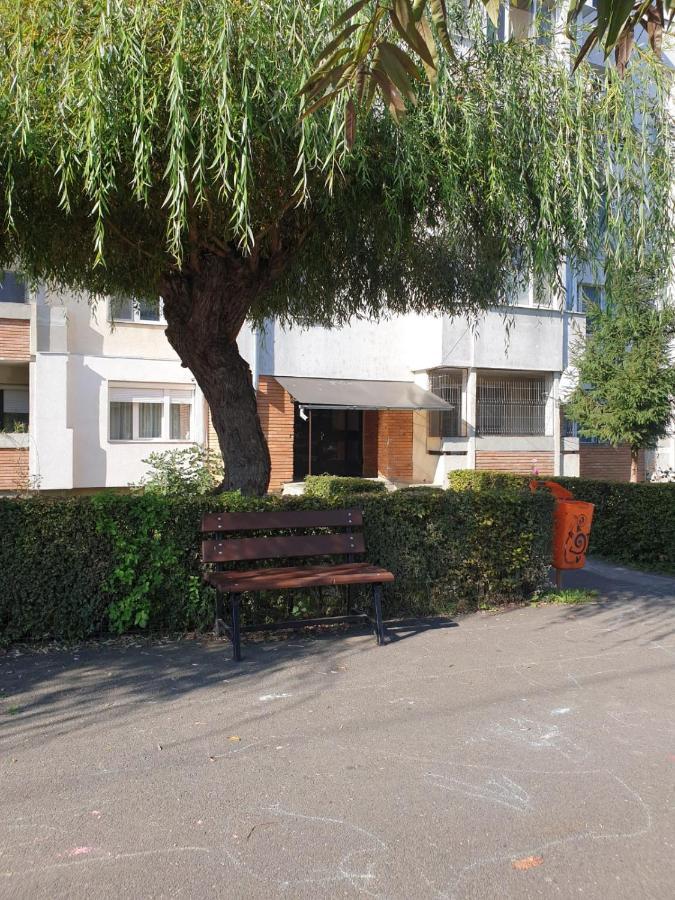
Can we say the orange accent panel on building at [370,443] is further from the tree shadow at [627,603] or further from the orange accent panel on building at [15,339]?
the tree shadow at [627,603]

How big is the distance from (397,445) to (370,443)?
1110 millimetres

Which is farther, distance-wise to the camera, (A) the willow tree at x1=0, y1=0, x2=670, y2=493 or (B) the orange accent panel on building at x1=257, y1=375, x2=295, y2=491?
(B) the orange accent panel on building at x1=257, y1=375, x2=295, y2=491

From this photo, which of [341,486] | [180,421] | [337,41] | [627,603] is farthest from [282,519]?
[180,421]

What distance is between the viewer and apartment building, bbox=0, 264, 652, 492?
1780 centimetres

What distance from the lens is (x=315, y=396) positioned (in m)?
19.2

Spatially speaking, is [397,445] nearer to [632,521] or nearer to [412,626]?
[632,521]

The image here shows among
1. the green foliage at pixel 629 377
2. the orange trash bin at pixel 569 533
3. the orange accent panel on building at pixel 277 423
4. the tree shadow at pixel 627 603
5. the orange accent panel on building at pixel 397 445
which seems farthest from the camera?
the orange accent panel on building at pixel 397 445

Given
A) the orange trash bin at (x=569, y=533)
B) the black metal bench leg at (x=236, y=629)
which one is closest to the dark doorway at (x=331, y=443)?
the orange trash bin at (x=569, y=533)

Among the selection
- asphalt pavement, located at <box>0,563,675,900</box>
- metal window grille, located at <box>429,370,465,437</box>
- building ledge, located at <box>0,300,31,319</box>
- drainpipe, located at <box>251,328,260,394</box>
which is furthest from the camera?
metal window grille, located at <box>429,370,465,437</box>

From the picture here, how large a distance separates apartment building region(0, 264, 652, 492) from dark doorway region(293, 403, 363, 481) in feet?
0.14

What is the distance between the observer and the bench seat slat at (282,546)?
645cm

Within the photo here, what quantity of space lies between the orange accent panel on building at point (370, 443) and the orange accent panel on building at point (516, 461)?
133 inches

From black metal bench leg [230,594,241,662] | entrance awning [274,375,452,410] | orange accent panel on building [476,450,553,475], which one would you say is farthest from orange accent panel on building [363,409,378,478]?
black metal bench leg [230,594,241,662]

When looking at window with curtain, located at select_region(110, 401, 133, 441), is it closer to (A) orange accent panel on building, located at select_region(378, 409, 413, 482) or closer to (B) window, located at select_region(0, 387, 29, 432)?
(B) window, located at select_region(0, 387, 29, 432)
